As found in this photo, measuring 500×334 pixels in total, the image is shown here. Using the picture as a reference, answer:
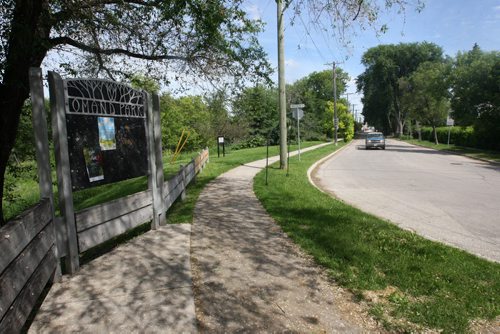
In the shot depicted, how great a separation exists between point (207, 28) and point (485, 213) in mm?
7169

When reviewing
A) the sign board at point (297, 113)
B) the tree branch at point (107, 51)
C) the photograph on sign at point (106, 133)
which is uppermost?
the tree branch at point (107, 51)

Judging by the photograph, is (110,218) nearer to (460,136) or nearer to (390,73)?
(460,136)

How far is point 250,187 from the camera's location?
10.6m

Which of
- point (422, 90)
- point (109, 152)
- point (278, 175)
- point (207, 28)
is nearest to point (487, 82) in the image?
point (422, 90)

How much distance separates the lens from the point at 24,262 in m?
3.03

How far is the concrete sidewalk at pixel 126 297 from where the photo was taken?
3180 mm

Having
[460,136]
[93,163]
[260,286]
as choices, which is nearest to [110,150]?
[93,163]

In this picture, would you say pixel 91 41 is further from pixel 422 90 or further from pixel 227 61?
pixel 422 90

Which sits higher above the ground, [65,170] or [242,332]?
[65,170]

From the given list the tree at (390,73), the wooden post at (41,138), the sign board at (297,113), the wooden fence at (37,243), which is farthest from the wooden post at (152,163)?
the tree at (390,73)

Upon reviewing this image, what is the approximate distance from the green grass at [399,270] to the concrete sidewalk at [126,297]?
181 cm

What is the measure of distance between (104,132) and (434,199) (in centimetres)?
826

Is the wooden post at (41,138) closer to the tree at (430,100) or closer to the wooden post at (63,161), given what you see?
the wooden post at (63,161)

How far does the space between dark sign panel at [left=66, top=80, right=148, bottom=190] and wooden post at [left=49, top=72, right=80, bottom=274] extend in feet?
0.32
